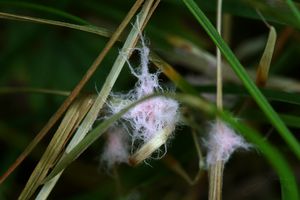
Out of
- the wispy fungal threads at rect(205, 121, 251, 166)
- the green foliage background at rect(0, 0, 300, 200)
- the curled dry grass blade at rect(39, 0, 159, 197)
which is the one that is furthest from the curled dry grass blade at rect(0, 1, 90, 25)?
the wispy fungal threads at rect(205, 121, 251, 166)

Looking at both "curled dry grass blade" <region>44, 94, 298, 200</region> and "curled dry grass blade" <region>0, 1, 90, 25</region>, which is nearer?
"curled dry grass blade" <region>44, 94, 298, 200</region>

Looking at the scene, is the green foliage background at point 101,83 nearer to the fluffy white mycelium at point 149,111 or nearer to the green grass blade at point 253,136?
the fluffy white mycelium at point 149,111

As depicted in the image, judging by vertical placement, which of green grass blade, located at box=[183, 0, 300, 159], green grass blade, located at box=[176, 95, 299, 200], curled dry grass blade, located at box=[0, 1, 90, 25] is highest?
curled dry grass blade, located at box=[0, 1, 90, 25]

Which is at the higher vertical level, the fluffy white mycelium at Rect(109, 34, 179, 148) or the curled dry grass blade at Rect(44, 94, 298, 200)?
the fluffy white mycelium at Rect(109, 34, 179, 148)

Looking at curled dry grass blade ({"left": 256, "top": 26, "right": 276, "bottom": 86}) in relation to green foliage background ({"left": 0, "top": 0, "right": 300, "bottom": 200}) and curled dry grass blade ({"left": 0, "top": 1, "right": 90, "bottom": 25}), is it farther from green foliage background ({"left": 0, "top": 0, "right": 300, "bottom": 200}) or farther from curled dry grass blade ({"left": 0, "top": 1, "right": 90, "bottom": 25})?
curled dry grass blade ({"left": 0, "top": 1, "right": 90, "bottom": 25})

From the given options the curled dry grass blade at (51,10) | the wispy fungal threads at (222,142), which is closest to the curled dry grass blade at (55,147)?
the curled dry grass blade at (51,10)

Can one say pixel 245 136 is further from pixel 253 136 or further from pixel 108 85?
pixel 108 85

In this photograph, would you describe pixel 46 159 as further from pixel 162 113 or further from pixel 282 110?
pixel 282 110
